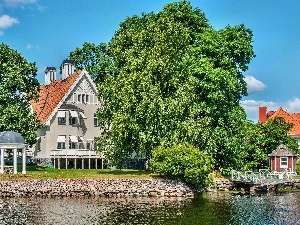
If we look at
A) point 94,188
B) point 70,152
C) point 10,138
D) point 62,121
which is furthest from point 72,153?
point 94,188

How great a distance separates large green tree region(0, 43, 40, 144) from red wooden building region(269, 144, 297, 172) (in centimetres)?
2851

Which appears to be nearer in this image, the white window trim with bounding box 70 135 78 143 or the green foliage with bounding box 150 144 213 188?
the green foliage with bounding box 150 144 213 188

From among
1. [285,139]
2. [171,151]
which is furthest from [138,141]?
[285,139]

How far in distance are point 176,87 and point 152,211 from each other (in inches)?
718

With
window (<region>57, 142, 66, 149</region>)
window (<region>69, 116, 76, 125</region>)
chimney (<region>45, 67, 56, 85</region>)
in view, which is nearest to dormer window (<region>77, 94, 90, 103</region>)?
window (<region>69, 116, 76, 125</region>)

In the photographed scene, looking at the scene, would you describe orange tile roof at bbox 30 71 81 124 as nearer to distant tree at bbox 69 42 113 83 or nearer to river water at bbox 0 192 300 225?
distant tree at bbox 69 42 113 83

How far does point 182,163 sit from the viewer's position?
49469 mm

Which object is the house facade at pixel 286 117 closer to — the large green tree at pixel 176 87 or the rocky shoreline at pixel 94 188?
the large green tree at pixel 176 87

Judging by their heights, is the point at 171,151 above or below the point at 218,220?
above

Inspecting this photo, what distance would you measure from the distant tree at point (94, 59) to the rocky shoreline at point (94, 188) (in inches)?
937

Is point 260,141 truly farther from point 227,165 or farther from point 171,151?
point 171,151

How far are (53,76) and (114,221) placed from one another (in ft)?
165

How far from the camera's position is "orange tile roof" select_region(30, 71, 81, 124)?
71.2m

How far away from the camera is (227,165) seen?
60344 millimetres
